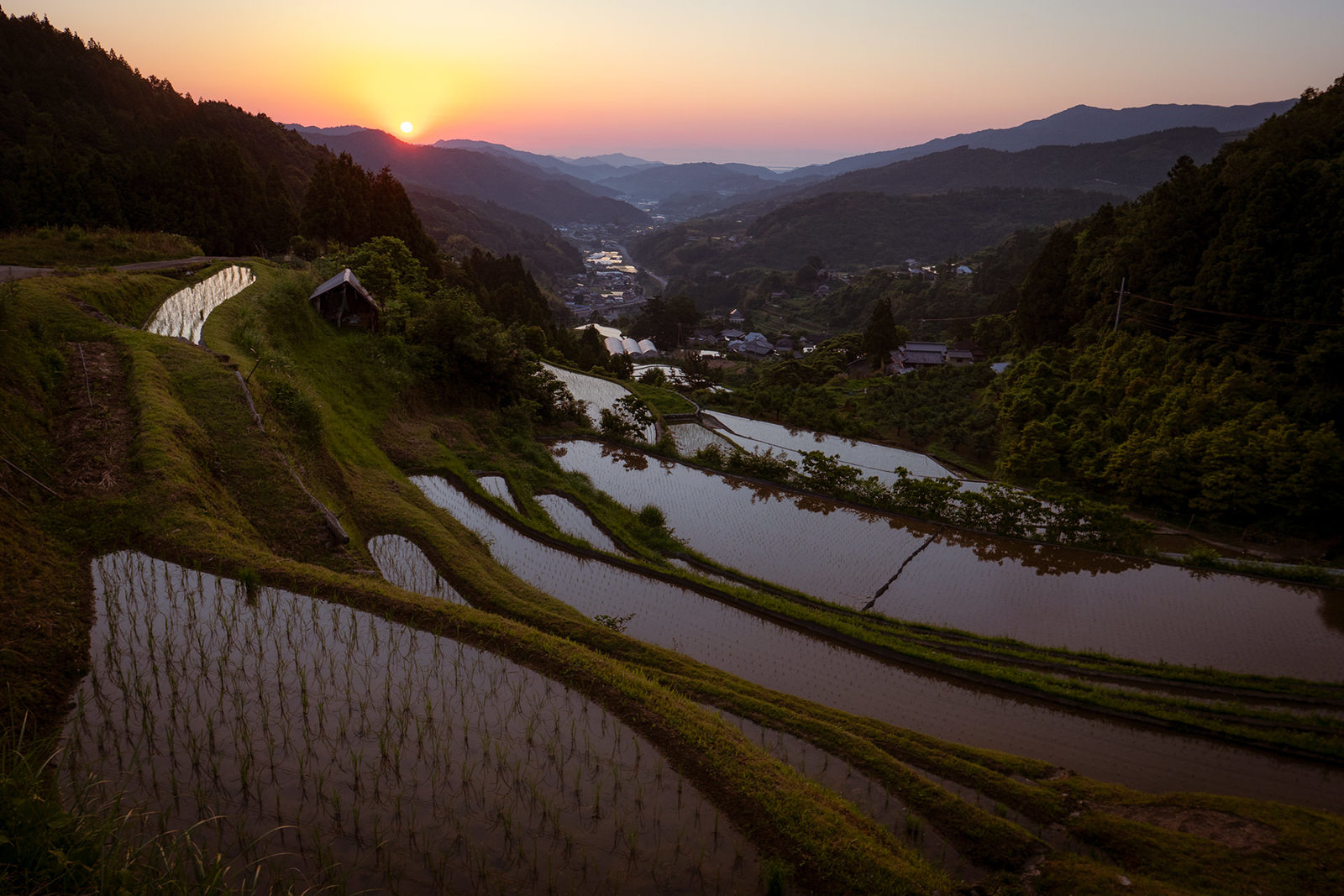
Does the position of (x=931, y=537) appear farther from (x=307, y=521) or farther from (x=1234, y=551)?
(x=307, y=521)

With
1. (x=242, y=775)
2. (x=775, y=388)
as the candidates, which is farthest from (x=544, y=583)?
(x=775, y=388)

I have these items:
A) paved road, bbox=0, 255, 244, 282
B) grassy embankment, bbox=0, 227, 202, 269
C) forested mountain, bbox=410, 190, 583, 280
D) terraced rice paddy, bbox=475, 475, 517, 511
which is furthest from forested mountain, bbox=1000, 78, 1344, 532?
forested mountain, bbox=410, 190, 583, 280

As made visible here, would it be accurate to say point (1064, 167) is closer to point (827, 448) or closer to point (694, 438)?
point (827, 448)

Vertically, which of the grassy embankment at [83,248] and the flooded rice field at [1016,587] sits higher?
the grassy embankment at [83,248]

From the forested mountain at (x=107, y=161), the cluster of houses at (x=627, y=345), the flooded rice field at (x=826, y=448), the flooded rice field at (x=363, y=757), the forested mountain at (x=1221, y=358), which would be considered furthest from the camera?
the cluster of houses at (x=627, y=345)

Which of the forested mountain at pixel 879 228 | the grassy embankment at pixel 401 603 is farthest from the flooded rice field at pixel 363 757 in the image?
the forested mountain at pixel 879 228

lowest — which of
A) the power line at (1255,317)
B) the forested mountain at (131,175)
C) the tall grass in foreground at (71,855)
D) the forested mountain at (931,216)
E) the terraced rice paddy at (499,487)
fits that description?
the terraced rice paddy at (499,487)

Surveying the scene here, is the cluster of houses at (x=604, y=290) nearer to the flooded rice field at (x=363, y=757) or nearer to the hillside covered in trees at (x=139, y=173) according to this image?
the hillside covered in trees at (x=139, y=173)
